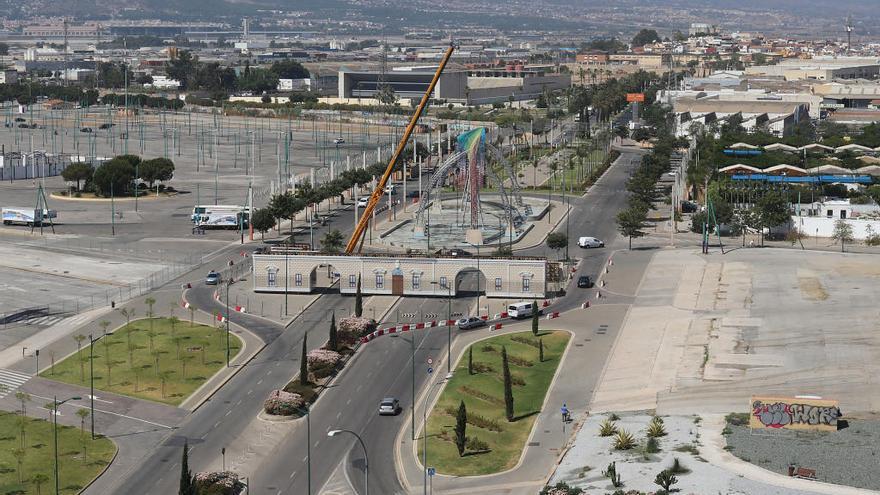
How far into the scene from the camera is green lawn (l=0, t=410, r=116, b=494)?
70750mm

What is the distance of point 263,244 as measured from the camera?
136 metres

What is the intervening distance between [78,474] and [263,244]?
64192mm

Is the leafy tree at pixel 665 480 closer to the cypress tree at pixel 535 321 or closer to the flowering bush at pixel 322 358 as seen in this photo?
the flowering bush at pixel 322 358

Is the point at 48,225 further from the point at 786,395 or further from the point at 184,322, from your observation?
the point at 786,395

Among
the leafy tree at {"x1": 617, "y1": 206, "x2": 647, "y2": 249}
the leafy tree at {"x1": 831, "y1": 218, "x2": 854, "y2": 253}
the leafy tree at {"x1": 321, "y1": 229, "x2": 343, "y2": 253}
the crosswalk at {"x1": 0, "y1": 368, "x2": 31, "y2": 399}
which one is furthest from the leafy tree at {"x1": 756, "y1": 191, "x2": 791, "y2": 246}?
the crosswalk at {"x1": 0, "y1": 368, "x2": 31, "y2": 399}

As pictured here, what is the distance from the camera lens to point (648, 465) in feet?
230

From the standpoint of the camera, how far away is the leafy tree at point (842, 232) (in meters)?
134

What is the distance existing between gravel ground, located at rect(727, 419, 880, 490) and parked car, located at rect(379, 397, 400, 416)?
18166mm

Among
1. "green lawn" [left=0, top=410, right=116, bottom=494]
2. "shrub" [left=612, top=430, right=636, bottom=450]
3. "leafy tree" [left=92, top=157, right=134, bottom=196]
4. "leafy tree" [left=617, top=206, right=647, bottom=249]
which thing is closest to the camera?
"green lawn" [left=0, top=410, right=116, bottom=494]

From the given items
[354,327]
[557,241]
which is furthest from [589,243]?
[354,327]

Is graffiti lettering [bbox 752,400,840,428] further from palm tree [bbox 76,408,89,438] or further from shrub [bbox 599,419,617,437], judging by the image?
palm tree [bbox 76,408,89,438]

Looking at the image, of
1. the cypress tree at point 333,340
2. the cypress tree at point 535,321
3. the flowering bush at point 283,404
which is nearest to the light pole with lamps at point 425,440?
the flowering bush at point 283,404

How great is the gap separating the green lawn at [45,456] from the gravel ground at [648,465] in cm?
2276

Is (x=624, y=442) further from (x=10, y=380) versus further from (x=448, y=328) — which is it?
(x=10, y=380)
